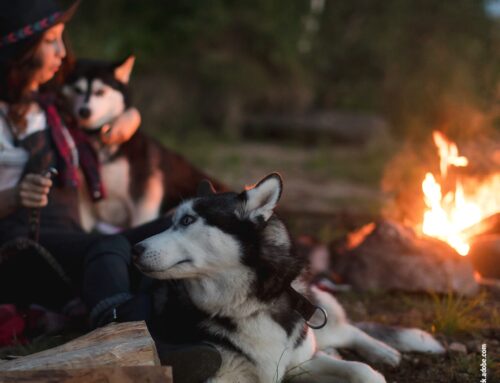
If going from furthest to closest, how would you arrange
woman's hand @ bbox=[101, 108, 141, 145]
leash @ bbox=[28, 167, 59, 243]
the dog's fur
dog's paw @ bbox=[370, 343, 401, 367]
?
1. the dog's fur
2. woman's hand @ bbox=[101, 108, 141, 145]
3. leash @ bbox=[28, 167, 59, 243]
4. dog's paw @ bbox=[370, 343, 401, 367]

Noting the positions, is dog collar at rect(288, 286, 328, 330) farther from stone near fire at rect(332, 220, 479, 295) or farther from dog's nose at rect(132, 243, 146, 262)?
stone near fire at rect(332, 220, 479, 295)

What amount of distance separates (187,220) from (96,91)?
2.45m

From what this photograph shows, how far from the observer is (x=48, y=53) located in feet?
12.4

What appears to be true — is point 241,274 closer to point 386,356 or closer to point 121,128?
point 386,356

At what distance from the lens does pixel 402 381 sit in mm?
3121

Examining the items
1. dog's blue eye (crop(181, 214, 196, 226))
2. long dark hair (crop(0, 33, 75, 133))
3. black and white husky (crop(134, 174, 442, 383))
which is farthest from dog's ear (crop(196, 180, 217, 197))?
long dark hair (crop(0, 33, 75, 133))

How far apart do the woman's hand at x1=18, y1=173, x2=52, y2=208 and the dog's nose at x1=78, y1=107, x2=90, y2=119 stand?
1550mm

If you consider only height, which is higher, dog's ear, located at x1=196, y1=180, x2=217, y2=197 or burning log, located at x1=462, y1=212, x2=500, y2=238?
dog's ear, located at x1=196, y1=180, x2=217, y2=197

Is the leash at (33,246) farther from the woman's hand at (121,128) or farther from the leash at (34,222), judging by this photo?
the woman's hand at (121,128)

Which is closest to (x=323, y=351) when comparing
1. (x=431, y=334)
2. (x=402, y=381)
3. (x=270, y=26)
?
(x=402, y=381)

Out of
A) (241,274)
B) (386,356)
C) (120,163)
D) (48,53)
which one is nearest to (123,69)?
(120,163)

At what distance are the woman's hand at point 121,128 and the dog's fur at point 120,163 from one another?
130 millimetres

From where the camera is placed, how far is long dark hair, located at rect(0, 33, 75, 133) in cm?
371

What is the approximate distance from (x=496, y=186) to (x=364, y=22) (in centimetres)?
908
